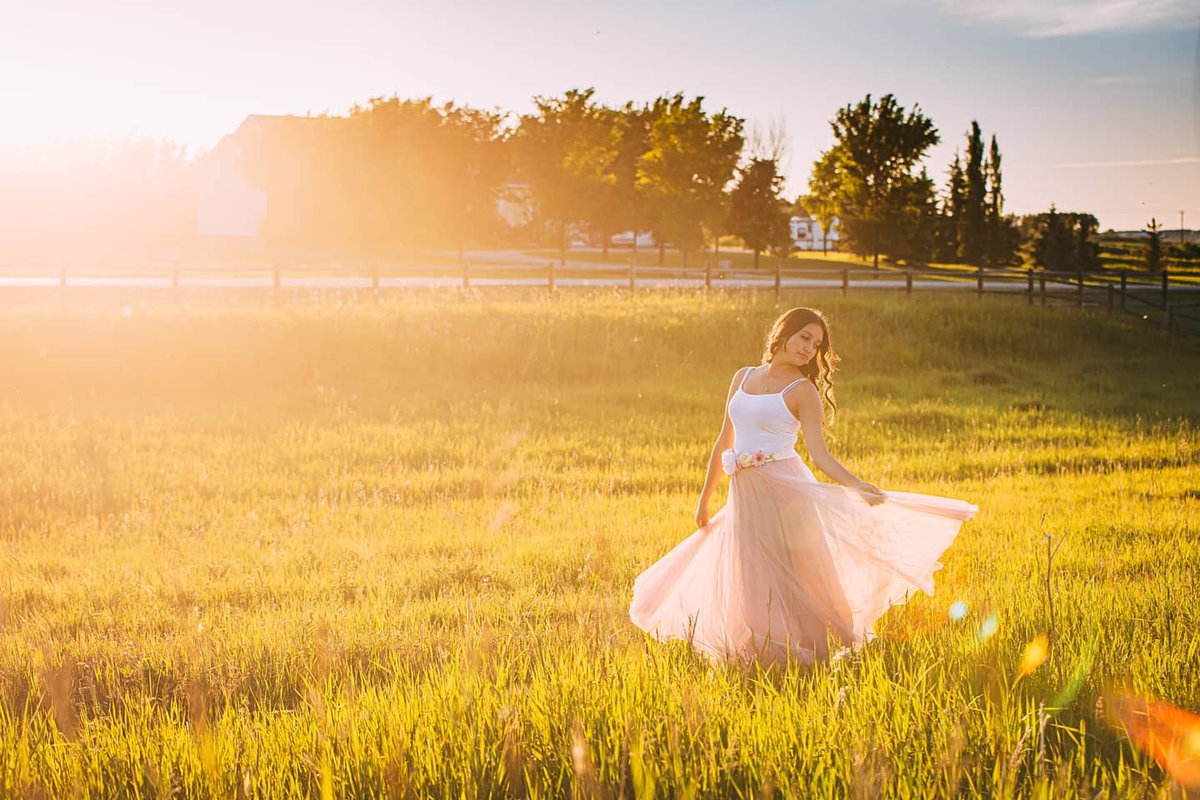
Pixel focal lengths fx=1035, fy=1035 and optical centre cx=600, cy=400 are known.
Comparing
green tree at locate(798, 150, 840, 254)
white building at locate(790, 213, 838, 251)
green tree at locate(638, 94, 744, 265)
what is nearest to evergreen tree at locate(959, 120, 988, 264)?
green tree at locate(798, 150, 840, 254)

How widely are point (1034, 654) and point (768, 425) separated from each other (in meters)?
1.80

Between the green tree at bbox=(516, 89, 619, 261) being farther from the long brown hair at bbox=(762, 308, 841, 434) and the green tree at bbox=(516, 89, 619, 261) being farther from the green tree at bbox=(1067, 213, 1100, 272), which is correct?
the long brown hair at bbox=(762, 308, 841, 434)

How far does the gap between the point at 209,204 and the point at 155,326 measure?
51.6 metres

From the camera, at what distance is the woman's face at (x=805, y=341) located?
5.84 m

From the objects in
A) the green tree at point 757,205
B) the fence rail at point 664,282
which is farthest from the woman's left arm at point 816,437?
the green tree at point 757,205

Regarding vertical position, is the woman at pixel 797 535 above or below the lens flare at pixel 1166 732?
above

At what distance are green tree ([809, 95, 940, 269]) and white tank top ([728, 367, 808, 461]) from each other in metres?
63.0

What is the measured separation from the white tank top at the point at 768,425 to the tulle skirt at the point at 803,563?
98mm

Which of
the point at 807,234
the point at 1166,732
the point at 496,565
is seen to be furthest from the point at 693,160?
the point at 807,234

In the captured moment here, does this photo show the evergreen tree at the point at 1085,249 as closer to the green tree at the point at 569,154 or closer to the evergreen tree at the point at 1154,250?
the evergreen tree at the point at 1154,250

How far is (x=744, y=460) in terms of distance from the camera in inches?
231

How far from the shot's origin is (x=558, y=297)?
28.2 m

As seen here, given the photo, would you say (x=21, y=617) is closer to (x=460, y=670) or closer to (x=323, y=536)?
(x=323, y=536)

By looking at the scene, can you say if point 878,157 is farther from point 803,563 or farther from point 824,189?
point 803,563
